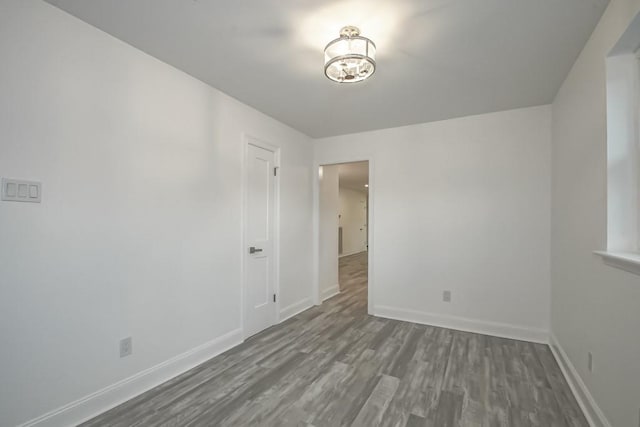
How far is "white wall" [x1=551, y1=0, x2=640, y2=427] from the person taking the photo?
142 cm

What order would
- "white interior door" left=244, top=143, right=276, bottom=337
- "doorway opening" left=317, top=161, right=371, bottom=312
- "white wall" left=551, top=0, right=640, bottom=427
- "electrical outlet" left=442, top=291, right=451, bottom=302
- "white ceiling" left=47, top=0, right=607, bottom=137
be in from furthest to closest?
1. "doorway opening" left=317, top=161, right=371, bottom=312
2. "electrical outlet" left=442, top=291, right=451, bottom=302
3. "white interior door" left=244, top=143, right=276, bottom=337
4. "white ceiling" left=47, top=0, right=607, bottom=137
5. "white wall" left=551, top=0, right=640, bottom=427

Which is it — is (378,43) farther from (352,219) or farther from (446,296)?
(352,219)

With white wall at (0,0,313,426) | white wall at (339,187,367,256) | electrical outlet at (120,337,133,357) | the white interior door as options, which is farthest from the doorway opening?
white wall at (339,187,367,256)

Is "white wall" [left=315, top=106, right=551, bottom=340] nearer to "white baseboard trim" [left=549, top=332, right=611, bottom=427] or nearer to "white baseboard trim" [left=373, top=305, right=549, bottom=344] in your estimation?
"white baseboard trim" [left=373, top=305, right=549, bottom=344]

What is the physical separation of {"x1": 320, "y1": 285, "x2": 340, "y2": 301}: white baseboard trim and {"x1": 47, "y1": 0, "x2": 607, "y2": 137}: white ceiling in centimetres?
289

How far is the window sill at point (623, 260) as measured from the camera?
132 cm

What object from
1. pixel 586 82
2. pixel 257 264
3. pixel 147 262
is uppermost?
pixel 586 82

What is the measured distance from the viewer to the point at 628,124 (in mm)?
→ 1618

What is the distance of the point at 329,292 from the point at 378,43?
12.1 ft

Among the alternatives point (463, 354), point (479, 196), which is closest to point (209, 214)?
point (463, 354)

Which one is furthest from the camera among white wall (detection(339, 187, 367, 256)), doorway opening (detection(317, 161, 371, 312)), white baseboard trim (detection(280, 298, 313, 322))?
white wall (detection(339, 187, 367, 256))

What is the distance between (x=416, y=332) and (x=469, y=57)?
2.82 m

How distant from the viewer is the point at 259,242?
327cm

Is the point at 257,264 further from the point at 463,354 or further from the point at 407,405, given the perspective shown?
the point at 463,354
